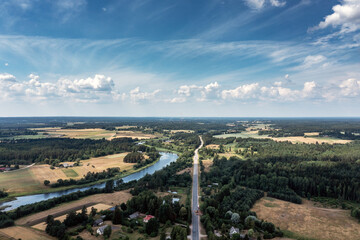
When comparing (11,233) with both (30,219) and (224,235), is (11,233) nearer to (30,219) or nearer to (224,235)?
(30,219)

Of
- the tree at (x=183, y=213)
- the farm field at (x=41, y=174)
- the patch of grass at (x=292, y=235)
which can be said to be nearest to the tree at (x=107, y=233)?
the tree at (x=183, y=213)

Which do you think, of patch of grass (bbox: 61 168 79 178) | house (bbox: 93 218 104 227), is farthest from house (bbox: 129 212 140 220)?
patch of grass (bbox: 61 168 79 178)

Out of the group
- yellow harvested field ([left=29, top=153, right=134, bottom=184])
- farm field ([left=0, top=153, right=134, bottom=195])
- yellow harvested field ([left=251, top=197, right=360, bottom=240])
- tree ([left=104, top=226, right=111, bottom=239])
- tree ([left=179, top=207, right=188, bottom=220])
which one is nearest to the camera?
tree ([left=104, top=226, right=111, bottom=239])

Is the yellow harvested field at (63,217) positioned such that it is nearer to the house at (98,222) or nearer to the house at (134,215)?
the house at (98,222)

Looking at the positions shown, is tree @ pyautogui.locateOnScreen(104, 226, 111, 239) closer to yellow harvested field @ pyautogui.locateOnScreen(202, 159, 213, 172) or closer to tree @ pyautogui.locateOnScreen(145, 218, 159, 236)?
tree @ pyautogui.locateOnScreen(145, 218, 159, 236)

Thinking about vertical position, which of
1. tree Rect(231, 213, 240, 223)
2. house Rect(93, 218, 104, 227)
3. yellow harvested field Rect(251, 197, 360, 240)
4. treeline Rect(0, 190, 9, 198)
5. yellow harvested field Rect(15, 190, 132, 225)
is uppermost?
tree Rect(231, 213, 240, 223)

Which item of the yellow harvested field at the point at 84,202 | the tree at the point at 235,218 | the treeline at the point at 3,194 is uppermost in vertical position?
the tree at the point at 235,218

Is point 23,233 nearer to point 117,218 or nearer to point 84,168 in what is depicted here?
point 117,218
